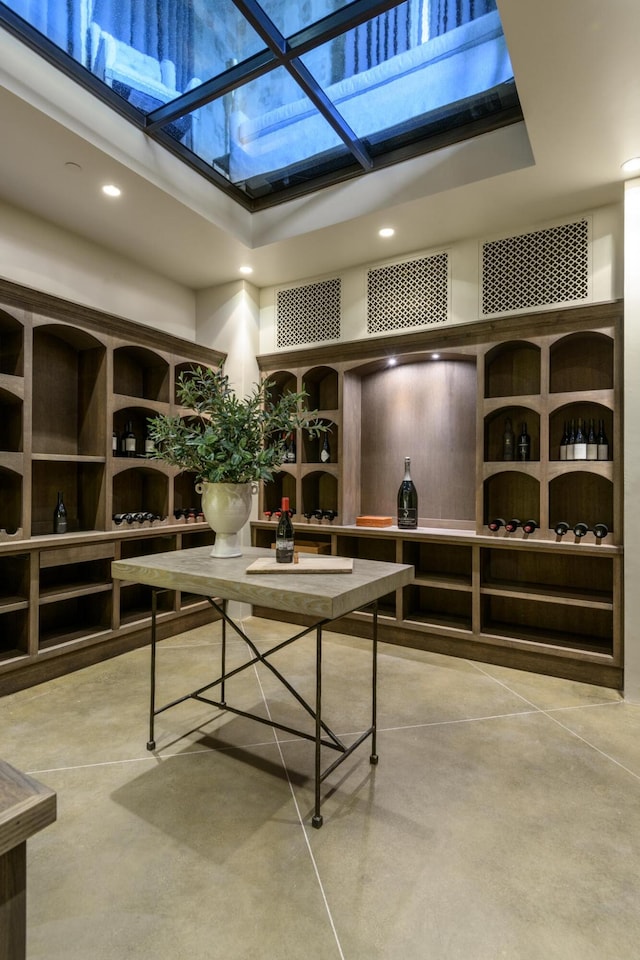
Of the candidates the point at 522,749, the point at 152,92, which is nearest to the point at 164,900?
the point at 522,749

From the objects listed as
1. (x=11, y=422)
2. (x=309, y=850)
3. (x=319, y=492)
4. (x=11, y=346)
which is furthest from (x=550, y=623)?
(x=11, y=346)

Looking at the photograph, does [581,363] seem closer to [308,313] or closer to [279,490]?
[308,313]

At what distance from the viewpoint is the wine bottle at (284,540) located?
7.54 feet

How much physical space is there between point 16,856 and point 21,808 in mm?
68

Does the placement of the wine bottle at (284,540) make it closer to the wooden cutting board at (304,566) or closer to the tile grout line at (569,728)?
the wooden cutting board at (304,566)

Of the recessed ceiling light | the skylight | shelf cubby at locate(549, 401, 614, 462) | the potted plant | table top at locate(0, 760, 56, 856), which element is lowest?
table top at locate(0, 760, 56, 856)

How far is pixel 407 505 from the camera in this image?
409 cm

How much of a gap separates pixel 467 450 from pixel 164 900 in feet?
11.1

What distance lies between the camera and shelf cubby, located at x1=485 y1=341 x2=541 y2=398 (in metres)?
3.76

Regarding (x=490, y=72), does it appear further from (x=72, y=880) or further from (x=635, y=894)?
(x=72, y=880)

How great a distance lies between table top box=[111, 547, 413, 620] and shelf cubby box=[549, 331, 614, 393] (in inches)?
85.5

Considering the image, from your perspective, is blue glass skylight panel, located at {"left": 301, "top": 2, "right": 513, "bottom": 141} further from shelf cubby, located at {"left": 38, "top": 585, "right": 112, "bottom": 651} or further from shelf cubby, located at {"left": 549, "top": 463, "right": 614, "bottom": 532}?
shelf cubby, located at {"left": 38, "top": 585, "right": 112, "bottom": 651}

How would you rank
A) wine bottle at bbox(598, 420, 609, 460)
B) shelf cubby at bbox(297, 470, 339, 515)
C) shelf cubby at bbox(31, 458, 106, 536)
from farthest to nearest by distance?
shelf cubby at bbox(297, 470, 339, 515) < shelf cubby at bbox(31, 458, 106, 536) < wine bottle at bbox(598, 420, 609, 460)

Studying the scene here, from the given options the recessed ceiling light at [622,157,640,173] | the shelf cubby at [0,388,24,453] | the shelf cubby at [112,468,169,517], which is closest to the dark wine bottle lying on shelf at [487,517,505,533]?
the recessed ceiling light at [622,157,640,173]
